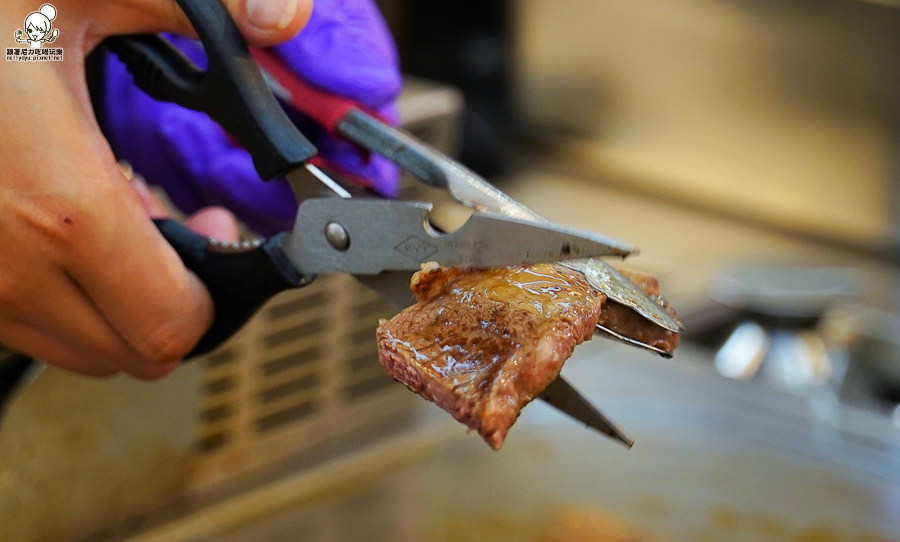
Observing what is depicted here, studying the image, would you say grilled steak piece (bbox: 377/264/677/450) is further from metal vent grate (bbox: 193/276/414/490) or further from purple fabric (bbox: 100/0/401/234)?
metal vent grate (bbox: 193/276/414/490)

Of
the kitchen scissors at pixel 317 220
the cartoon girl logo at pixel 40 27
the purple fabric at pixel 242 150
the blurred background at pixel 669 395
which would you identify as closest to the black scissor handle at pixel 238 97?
the kitchen scissors at pixel 317 220

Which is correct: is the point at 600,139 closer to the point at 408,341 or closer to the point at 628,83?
the point at 628,83

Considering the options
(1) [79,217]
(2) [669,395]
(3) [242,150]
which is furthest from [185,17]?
(2) [669,395]

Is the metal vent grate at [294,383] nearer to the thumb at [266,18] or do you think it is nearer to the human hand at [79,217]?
the human hand at [79,217]

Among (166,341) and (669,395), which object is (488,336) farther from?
(669,395)

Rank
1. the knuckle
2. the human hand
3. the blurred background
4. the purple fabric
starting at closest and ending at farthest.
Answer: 1. the human hand
2. the knuckle
3. the purple fabric
4. the blurred background

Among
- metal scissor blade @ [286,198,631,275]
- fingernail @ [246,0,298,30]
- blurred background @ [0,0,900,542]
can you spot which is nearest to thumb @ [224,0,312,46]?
fingernail @ [246,0,298,30]

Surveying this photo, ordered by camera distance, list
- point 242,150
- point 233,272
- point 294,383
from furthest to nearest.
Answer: point 294,383 < point 242,150 < point 233,272
